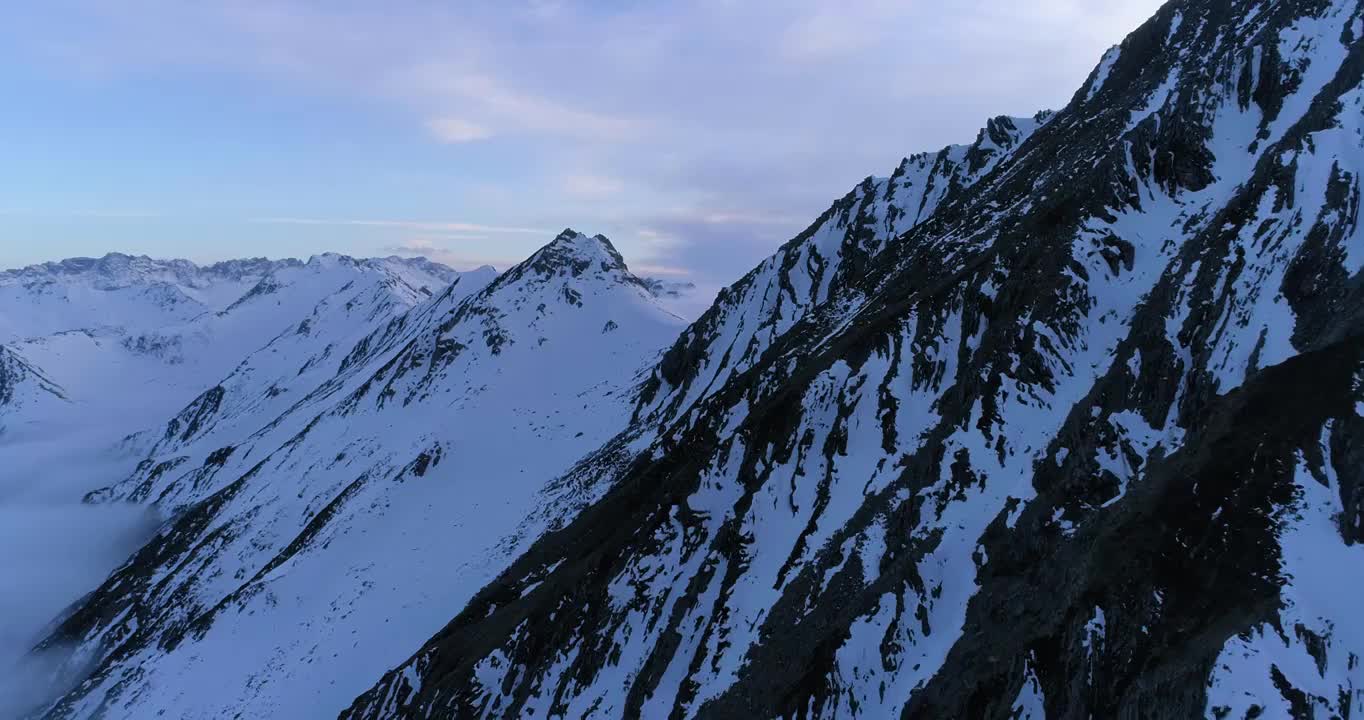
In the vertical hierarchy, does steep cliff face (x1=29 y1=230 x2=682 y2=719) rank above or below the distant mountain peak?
below

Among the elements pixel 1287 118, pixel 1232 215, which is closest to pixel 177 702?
pixel 1232 215

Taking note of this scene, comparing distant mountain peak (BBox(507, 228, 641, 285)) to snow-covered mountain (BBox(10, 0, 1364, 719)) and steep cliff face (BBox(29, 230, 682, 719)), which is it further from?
snow-covered mountain (BBox(10, 0, 1364, 719))

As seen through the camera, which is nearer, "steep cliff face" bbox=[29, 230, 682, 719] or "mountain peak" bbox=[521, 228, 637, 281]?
"steep cliff face" bbox=[29, 230, 682, 719]

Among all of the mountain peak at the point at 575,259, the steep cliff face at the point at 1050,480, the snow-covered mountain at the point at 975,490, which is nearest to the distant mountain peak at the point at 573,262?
the mountain peak at the point at 575,259

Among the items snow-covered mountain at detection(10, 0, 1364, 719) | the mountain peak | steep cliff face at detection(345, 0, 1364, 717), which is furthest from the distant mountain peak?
steep cliff face at detection(345, 0, 1364, 717)

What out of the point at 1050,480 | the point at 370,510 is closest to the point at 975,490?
the point at 1050,480

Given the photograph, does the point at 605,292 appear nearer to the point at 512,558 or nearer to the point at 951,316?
the point at 512,558

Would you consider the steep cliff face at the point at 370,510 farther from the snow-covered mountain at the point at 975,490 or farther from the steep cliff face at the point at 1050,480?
the steep cliff face at the point at 1050,480

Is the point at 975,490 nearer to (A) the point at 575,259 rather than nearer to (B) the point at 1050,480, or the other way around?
(B) the point at 1050,480
